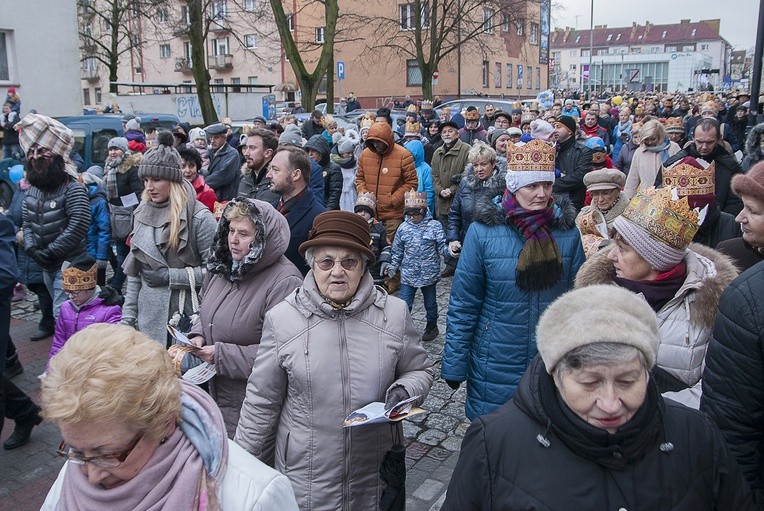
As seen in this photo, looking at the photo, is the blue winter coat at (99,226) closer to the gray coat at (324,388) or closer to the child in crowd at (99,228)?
the child in crowd at (99,228)

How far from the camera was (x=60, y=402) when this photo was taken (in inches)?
73.0

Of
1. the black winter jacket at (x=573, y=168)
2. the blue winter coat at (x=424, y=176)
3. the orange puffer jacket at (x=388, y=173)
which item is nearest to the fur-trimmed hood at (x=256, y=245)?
the orange puffer jacket at (x=388, y=173)

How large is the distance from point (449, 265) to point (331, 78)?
19.5 m

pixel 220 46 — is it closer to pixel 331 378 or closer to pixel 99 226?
pixel 99 226

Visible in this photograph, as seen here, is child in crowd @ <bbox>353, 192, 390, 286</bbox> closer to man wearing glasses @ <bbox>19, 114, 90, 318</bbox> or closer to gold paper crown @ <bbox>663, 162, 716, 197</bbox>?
man wearing glasses @ <bbox>19, 114, 90, 318</bbox>

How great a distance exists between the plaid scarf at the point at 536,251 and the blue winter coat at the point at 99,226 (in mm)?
5307

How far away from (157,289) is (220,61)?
55291mm

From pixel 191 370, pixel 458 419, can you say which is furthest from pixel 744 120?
pixel 191 370

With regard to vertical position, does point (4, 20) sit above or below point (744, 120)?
above

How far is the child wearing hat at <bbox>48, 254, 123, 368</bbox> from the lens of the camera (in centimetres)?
495

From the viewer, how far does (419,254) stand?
7.08 metres

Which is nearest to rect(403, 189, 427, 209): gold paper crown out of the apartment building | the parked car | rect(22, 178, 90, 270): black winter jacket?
rect(22, 178, 90, 270): black winter jacket

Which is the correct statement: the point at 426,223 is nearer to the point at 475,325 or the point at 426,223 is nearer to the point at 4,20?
the point at 475,325

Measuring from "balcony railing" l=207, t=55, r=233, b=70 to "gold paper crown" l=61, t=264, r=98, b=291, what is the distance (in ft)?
177
